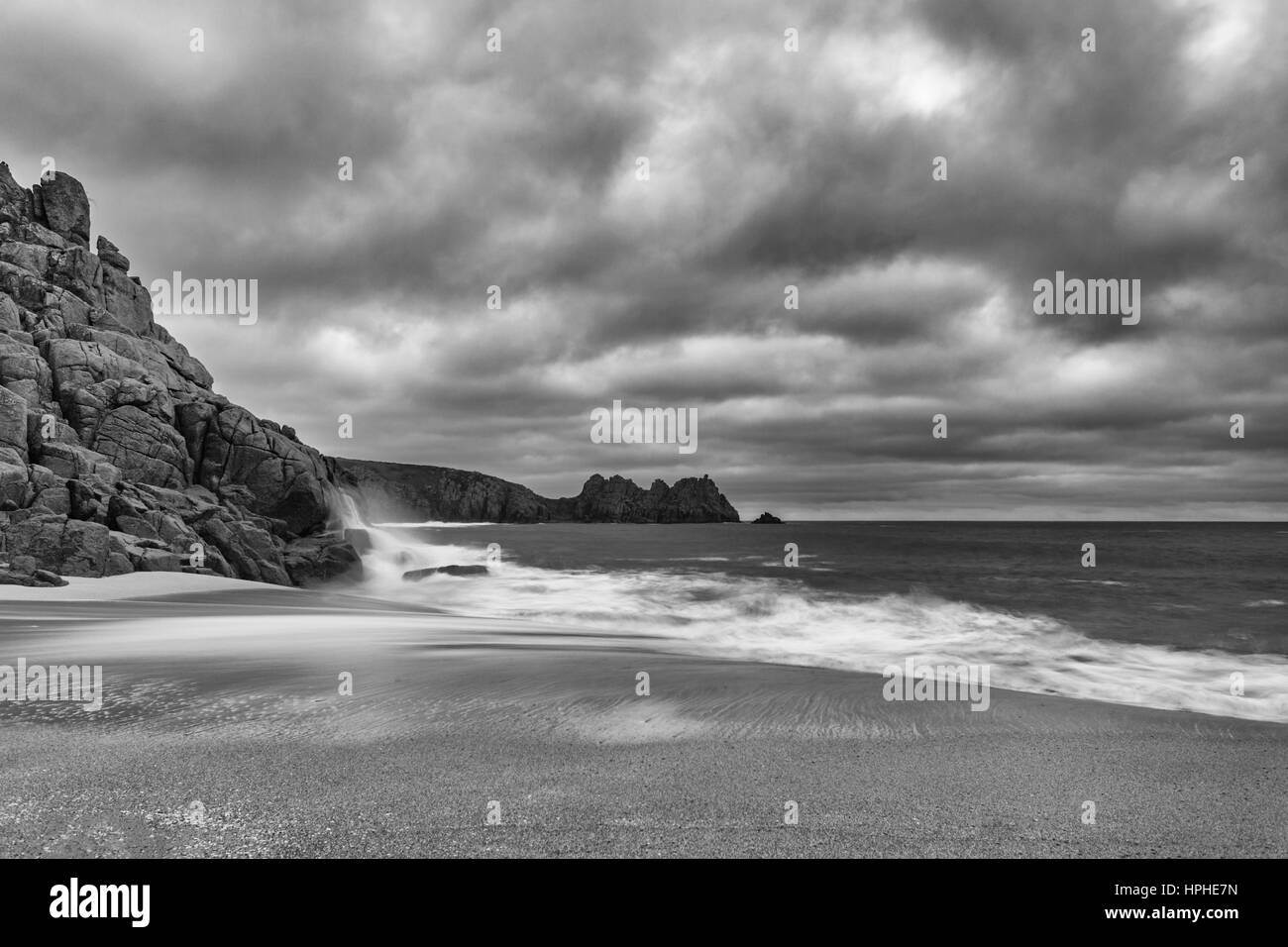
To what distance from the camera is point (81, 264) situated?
3472 cm

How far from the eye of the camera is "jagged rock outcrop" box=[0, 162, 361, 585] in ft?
61.2

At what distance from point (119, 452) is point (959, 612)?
3394 cm

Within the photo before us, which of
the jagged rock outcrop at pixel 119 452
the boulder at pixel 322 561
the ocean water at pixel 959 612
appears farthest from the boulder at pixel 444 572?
the jagged rock outcrop at pixel 119 452

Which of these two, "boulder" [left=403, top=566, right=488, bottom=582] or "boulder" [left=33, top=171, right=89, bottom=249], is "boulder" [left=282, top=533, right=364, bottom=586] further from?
"boulder" [left=33, top=171, right=89, bottom=249]

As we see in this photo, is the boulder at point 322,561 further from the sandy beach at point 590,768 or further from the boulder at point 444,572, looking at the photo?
the sandy beach at point 590,768

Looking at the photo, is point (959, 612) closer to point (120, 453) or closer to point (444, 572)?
point (444, 572)

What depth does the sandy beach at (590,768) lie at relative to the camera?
13.0ft

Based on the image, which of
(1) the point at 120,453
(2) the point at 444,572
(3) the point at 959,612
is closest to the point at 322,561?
(2) the point at 444,572

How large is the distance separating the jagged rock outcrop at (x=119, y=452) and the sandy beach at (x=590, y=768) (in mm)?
12259

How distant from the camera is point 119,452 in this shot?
970 inches

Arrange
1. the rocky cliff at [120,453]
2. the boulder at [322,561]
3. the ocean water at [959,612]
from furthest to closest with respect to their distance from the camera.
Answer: the boulder at [322,561] → the rocky cliff at [120,453] → the ocean water at [959,612]

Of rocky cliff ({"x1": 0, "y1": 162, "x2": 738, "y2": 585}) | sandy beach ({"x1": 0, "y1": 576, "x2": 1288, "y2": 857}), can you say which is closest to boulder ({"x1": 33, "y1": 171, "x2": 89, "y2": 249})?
rocky cliff ({"x1": 0, "y1": 162, "x2": 738, "y2": 585})
